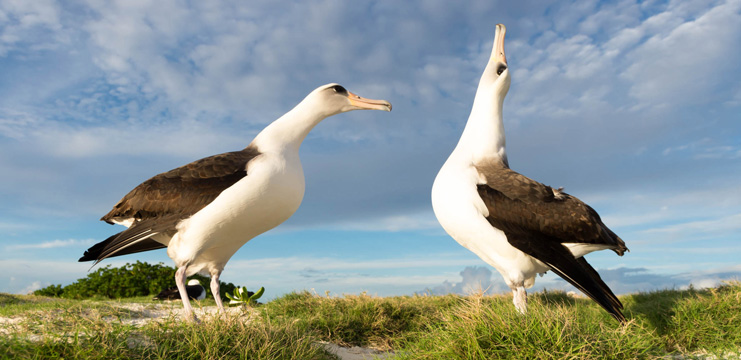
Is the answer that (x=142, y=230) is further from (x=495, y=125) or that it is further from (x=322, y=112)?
(x=495, y=125)

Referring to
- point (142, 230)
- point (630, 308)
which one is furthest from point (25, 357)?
Result: point (630, 308)

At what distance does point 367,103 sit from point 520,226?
2.97m

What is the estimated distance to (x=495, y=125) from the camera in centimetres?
698

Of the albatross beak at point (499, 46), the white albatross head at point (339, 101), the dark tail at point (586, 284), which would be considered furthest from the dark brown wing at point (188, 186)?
the dark tail at point (586, 284)

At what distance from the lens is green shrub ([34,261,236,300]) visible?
14.4 m

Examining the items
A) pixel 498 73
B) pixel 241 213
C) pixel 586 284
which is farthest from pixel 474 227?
pixel 241 213

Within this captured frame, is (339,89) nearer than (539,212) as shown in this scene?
No

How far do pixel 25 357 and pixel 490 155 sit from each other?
18.0 feet

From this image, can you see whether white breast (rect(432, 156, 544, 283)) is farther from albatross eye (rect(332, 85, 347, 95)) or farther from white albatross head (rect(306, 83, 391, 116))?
albatross eye (rect(332, 85, 347, 95))

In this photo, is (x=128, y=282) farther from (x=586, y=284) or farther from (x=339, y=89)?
(x=586, y=284)

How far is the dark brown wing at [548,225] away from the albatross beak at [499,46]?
82.5 inches

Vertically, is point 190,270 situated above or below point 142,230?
below

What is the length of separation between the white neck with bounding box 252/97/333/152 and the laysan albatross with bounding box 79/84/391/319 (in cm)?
1

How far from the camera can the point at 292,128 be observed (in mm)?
7145
